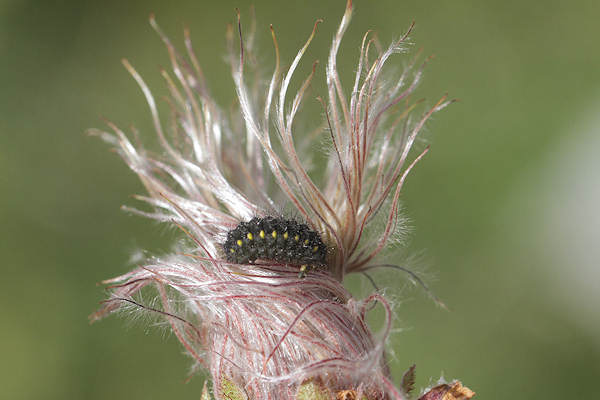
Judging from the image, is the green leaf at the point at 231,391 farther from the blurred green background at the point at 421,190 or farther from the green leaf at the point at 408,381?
the blurred green background at the point at 421,190

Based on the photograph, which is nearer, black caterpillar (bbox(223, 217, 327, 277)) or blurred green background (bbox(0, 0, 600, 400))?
black caterpillar (bbox(223, 217, 327, 277))

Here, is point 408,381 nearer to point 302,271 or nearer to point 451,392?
point 451,392

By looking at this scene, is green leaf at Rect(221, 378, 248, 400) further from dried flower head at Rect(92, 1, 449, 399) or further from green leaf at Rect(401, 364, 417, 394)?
green leaf at Rect(401, 364, 417, 394)

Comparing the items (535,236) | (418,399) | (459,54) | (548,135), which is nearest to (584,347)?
(535,236)

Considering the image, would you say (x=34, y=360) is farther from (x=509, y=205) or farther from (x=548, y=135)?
(x=548, y=135)

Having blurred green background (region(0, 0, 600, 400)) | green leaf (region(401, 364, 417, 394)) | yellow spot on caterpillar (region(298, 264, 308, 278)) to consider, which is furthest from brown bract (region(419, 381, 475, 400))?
blurred green background (region(0, 0, 600, 400))

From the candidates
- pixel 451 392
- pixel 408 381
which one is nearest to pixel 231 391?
pixel 408 381
